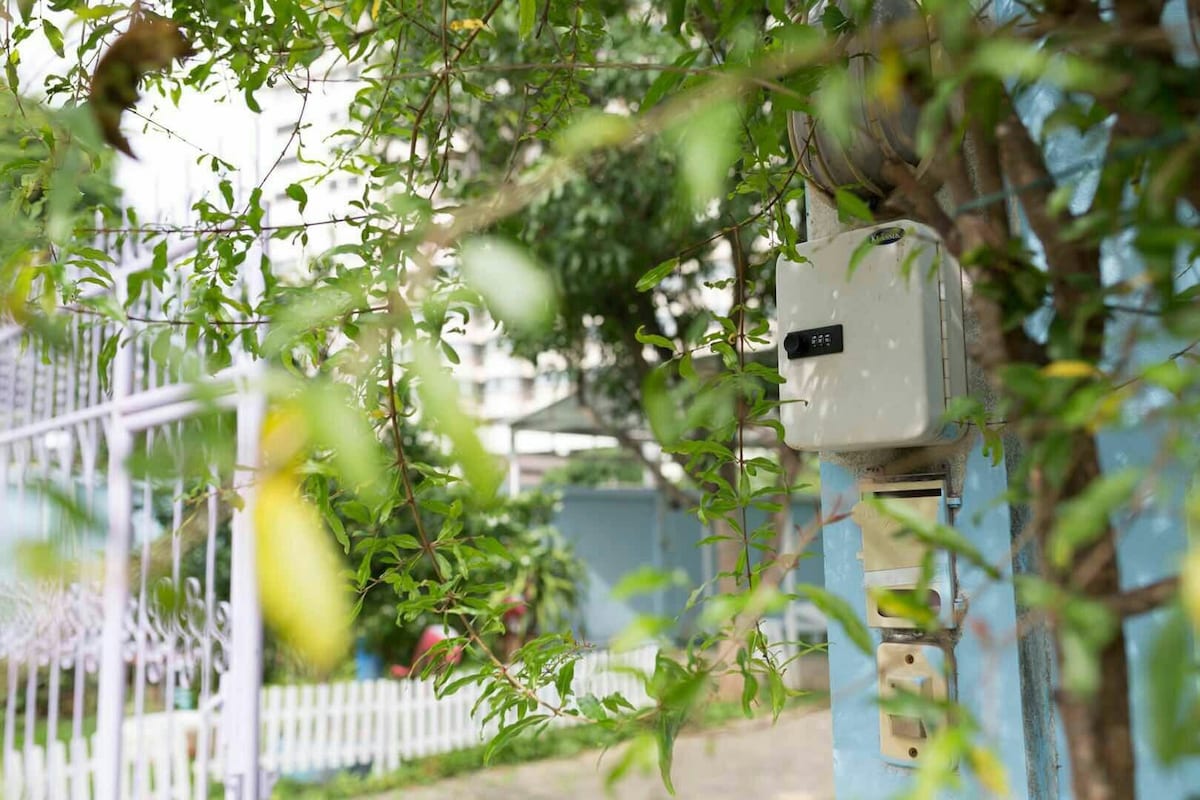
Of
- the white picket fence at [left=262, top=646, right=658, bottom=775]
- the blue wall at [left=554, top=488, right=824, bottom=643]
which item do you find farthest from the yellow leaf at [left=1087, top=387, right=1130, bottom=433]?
the blue wall at [left=554, top=488, right=824, bottom=643]

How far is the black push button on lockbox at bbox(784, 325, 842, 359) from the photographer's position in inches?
50.5

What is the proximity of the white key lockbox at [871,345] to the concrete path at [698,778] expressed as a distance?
410 centimetres

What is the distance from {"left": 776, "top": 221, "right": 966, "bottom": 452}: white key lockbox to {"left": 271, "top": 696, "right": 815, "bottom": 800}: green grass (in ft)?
13.1

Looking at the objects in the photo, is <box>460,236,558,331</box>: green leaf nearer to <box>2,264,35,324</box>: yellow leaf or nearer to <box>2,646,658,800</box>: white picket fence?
<box>2,264,35,324</box>: yellow leaf

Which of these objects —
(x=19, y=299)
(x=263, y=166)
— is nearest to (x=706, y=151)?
(x=19, y=299)

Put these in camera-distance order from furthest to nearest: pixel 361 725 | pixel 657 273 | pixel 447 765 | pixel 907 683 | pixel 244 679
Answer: pixel 447 765 → pixel 361 725 → pixel 244 679 → pixel 907 683 → pixel 657 273

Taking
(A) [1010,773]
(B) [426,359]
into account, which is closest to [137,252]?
(A) [1010,773]

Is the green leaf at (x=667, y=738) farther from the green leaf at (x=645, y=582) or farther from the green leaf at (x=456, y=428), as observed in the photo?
the green leaf at (x=456, y=428)

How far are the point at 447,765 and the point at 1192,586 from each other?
20.3 feet

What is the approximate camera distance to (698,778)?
5.92m

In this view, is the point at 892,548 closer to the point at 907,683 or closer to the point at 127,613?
the point at 907,683

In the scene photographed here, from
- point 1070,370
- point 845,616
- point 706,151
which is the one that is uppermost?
point 706,151

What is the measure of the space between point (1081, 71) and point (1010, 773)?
0.91m

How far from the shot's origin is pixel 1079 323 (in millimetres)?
524
